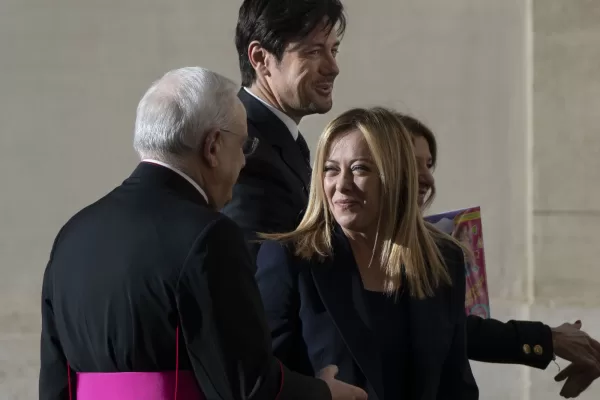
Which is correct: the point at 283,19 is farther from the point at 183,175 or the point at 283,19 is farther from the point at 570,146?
the point at 570,146

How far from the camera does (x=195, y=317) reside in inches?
62.6

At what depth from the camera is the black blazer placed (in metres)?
1.96

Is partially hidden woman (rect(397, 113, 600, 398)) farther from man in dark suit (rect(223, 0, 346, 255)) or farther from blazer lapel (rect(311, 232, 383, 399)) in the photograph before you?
blazer lapel (rect(311, 232, 383, 399))

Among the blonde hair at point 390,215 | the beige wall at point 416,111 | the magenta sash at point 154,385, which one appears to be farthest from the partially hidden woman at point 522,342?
the beige wall at point 416,111

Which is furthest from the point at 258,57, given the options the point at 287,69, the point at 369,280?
the point at 369,280

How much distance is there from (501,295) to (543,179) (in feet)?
2.04

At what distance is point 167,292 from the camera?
1585 mm

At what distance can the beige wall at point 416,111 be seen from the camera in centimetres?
466

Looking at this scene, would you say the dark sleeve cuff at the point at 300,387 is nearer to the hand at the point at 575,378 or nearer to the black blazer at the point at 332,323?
the black blazer at the point at 332,323

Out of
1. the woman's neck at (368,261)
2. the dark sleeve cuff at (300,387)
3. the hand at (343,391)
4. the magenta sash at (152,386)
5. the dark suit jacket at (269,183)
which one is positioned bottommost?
the hand at (343,391)

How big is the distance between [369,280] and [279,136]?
0.51m

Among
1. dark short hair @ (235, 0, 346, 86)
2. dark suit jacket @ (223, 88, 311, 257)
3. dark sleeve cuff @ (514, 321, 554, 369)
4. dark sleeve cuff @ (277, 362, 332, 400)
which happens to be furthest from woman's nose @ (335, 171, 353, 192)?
dark sleeve cuff @ (514, 321, 554, 369)

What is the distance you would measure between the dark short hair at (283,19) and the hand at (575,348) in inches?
40.0

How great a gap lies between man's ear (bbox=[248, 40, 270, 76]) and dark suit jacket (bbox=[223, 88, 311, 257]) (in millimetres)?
126
